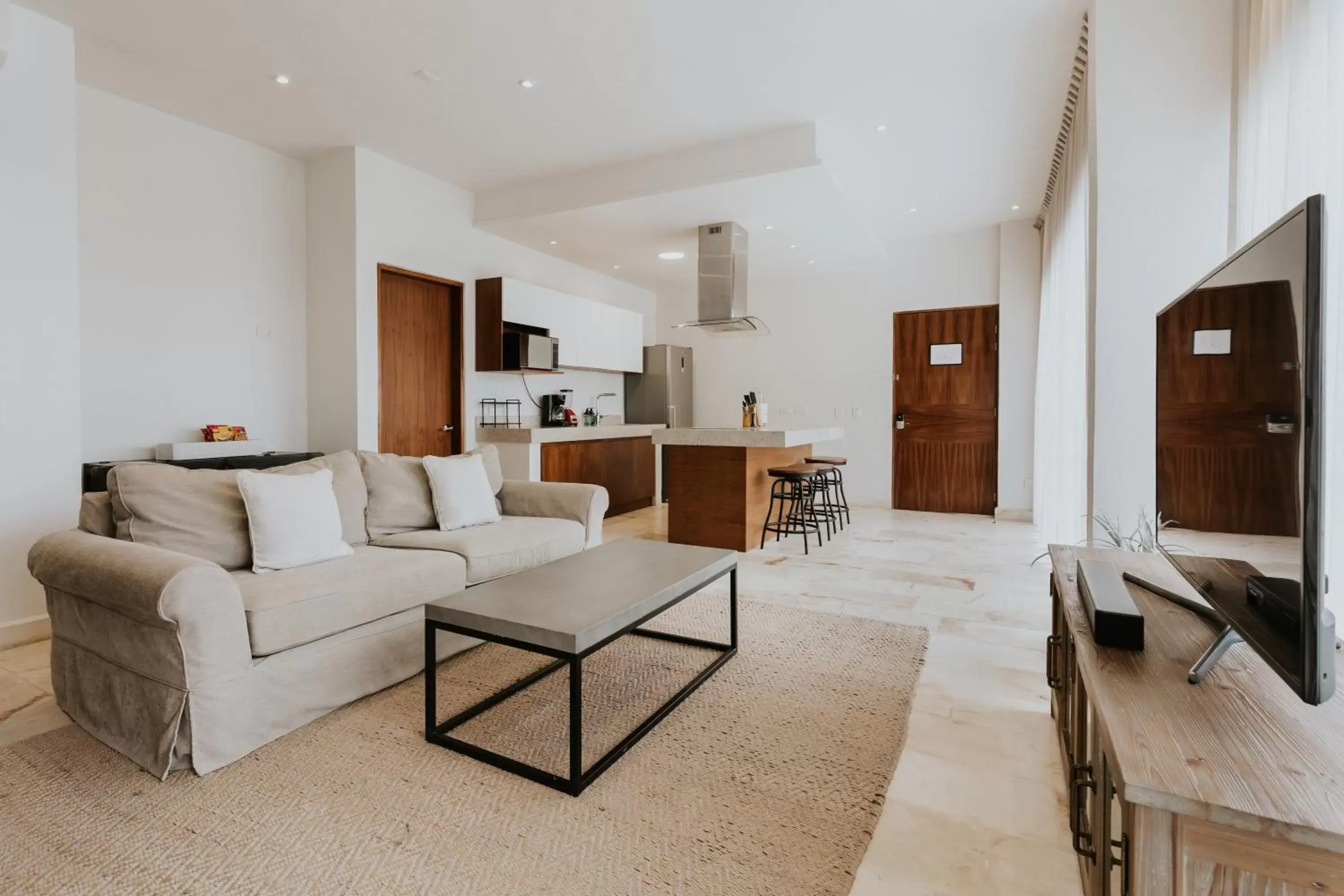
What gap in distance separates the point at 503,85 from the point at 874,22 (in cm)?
199

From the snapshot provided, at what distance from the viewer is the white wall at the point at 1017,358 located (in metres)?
6.01

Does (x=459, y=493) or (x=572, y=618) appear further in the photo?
(x=459, y=493)

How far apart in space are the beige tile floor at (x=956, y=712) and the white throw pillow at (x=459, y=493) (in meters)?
1.50

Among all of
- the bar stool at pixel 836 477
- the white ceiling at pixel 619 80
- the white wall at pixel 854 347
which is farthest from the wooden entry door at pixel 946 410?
the white ceiling at pixel 619 80

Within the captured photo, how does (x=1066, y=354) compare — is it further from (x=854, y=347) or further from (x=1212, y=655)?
(x=1212, y=655)

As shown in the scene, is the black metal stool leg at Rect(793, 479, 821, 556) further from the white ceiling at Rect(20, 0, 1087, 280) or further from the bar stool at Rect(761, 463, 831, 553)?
the white ceiling at Rect(20, 0, 1087, 280)

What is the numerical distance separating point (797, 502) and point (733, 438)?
1175 millimetres

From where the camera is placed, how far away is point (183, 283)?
3.93 meters

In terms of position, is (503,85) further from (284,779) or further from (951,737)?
(951,737)

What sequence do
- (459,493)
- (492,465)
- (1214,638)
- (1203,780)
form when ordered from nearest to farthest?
(1203,780), (1214,638), (459,493), (492,465)

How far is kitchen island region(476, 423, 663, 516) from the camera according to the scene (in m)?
5.30

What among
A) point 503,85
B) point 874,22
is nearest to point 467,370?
point 503,85

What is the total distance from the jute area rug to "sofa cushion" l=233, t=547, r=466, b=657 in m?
0.32

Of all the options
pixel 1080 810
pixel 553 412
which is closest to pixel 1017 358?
pixel 553 412
